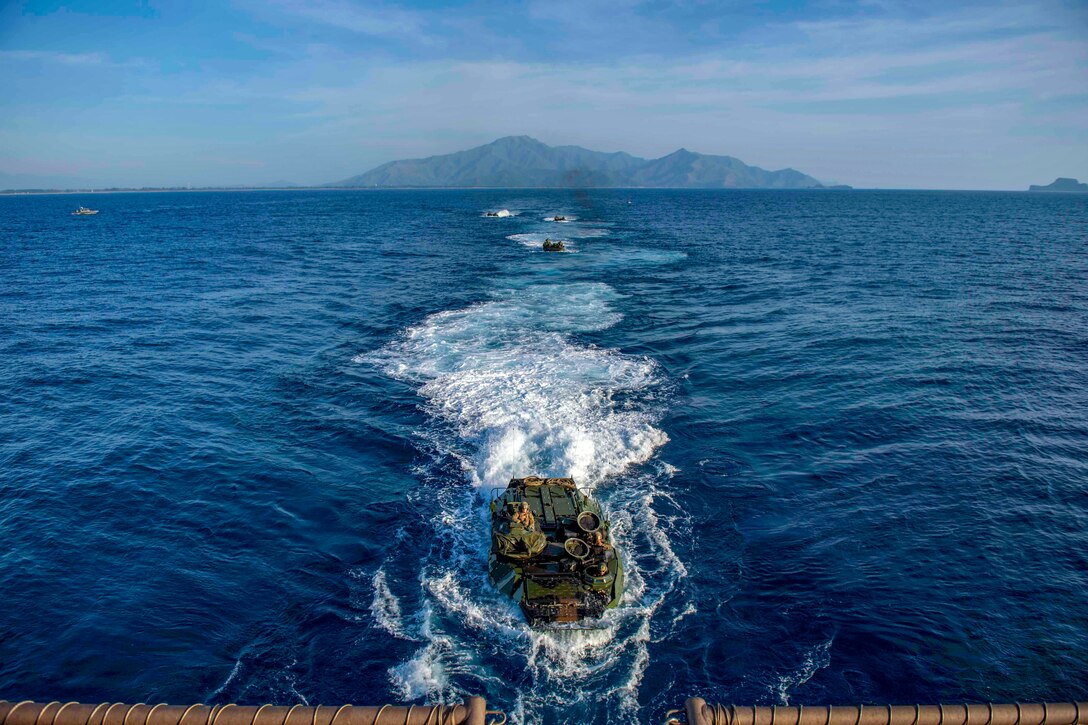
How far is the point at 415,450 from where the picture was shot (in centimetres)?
3681

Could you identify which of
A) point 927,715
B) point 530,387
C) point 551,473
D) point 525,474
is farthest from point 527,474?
point 927,715

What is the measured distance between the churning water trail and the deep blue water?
158 mm

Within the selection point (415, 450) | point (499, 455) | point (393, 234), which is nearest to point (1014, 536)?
point (499, 455)

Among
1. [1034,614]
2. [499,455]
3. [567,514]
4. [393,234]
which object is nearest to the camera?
[1034,614]

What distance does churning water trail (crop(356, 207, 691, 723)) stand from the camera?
21688mm

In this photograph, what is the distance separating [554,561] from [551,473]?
9.26 metres

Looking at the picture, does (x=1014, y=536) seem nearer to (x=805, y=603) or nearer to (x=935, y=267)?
(x=805, y=603)

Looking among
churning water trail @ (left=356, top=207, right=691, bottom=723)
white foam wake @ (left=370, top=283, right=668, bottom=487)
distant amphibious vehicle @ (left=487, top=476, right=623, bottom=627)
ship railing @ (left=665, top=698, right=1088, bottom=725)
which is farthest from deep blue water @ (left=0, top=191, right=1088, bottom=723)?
ship railing @ (left=665, top=698, right=1088, bottom=725)

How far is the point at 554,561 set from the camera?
985 inches

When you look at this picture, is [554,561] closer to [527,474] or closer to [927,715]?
[527,474]

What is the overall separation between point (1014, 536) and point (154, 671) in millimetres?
36096

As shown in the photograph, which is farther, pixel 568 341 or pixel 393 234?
pixel 393 234

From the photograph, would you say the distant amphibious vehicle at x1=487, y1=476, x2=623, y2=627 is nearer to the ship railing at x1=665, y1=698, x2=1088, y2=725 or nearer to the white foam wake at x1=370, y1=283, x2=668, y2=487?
the white foam wake at x1=370, y1=283, x2=668, y2=487

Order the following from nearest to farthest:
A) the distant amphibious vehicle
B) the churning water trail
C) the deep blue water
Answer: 1. the churning water trail
2. the deep blue water
3. the distant amphibious vehicle
